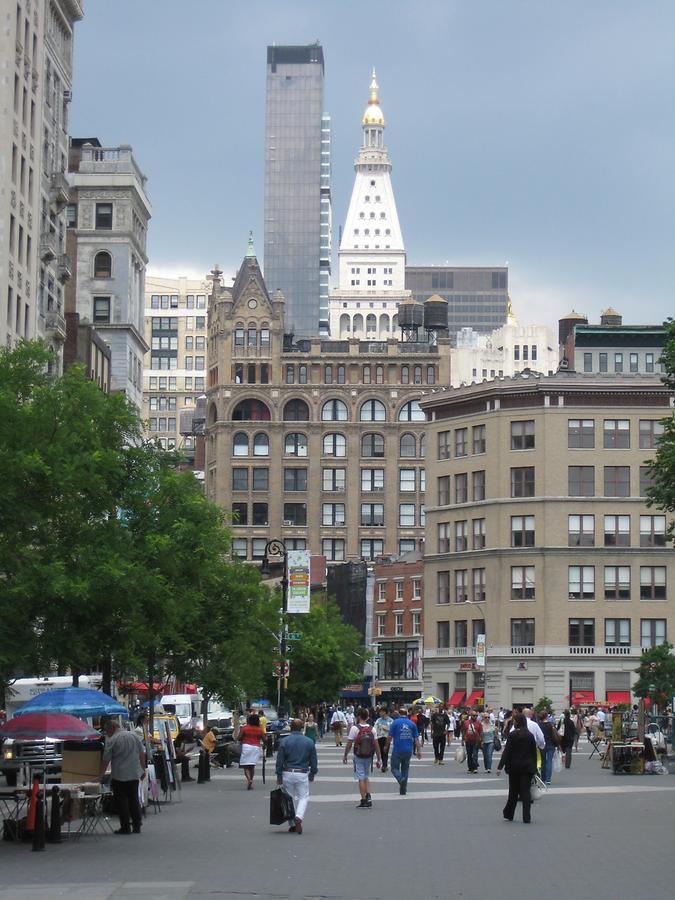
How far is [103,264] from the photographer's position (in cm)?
12075

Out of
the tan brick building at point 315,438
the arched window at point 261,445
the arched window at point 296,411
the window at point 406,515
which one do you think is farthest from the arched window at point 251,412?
the window at point 406,515

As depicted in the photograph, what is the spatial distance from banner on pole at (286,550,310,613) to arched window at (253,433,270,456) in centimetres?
10407

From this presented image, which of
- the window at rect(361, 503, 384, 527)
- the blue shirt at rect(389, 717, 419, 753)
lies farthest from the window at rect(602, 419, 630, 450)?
the blue shirt at rect(389, 717, 419, 753)

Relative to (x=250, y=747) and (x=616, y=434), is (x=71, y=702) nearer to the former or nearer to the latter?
(x=250, y=747)

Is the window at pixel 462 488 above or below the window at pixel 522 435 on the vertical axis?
below

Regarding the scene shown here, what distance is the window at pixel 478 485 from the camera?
107 meters

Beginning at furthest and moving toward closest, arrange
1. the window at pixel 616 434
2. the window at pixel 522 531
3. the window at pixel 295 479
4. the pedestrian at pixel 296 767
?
1. the window at pixel 295 479
2. the window at pixel 522 531
3. the window at pixel 616 434
4. the pedestrian at pixel 296 767

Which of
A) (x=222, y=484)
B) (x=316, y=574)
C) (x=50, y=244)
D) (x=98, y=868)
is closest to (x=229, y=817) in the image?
(x=98, y=868)

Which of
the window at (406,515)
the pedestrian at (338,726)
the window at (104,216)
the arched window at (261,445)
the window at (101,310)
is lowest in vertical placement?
the pedestrian at (338,726)

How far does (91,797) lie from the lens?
26.8 m

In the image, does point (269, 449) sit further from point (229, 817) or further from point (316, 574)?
point (229, 817)

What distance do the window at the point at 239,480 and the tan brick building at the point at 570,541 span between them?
59188 mm

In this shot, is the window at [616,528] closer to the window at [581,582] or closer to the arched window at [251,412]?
the window at [581,582]

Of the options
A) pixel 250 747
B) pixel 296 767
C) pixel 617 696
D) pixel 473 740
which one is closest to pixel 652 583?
pixel 617 696
